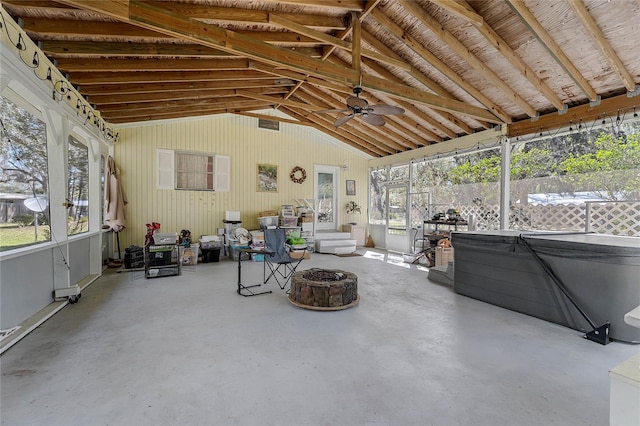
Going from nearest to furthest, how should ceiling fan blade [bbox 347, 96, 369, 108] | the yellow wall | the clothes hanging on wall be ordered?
ceiling fan blade [bbox 347, 96, 369, 108], the clothes hanging on wall, the yellow wall

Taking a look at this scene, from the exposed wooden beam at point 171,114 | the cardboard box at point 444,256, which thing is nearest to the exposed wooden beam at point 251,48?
the cardboard box at point 444,256

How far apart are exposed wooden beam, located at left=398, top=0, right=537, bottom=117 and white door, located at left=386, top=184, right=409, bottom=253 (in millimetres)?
3435

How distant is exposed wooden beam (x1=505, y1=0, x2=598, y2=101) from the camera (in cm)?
307

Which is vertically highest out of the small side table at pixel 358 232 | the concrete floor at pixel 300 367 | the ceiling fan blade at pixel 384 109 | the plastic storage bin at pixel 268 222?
the ceiling fan blade at pixel 384 109

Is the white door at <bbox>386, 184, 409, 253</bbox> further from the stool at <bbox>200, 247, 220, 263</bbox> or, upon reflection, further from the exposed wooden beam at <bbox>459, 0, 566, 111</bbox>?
the stool at <bbox>200, 247, 220, 263</bbox>

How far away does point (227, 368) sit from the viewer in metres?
2.20

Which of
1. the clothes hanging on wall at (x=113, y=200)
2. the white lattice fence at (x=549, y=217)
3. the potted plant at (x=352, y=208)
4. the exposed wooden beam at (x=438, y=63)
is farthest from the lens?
the potted plant at (x=352, y=208)

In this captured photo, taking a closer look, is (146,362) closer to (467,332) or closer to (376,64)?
(467,332)

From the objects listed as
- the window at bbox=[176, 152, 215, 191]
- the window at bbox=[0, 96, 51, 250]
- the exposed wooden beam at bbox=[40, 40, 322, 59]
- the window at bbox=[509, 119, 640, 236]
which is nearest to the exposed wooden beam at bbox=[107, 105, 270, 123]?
the window at bbox=[176, 152, 215, 191]

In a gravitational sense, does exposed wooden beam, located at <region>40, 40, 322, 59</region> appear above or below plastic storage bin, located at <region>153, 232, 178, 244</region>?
above

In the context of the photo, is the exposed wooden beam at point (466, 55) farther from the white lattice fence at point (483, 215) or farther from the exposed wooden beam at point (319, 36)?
the white lattice fence at point (483, 215)

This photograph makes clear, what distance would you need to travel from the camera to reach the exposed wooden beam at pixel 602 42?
3.02 metres

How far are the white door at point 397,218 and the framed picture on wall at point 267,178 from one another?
3.38 metres

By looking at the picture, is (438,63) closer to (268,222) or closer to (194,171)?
(268,222)
